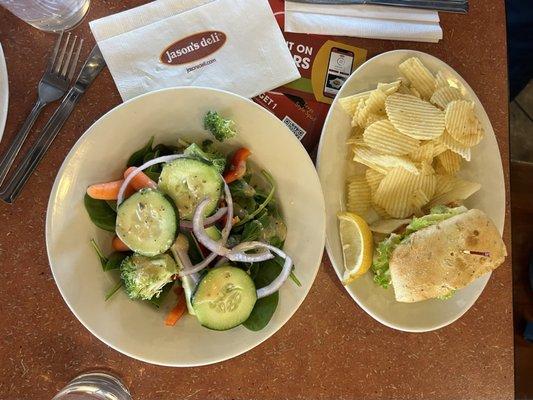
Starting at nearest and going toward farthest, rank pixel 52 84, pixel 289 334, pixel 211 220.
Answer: pixel 211 220, pixel 52 84, pixel 289 334

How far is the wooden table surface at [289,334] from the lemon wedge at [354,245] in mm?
110

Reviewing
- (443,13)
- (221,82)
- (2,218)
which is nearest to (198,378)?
(2,218)

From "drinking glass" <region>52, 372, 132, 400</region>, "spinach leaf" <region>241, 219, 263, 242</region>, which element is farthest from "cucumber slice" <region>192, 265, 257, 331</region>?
"drinking glass" <region>52, 372, 132, 400</region>

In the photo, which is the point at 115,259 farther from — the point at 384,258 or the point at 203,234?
the point at 384,258

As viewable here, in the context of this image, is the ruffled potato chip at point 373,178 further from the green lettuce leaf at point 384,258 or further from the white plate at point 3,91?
the white plate at point 3,91

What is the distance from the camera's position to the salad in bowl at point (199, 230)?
121 centimetres

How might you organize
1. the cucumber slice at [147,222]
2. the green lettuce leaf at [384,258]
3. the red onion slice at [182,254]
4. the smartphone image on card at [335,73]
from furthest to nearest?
the smartphone image on card at [335,73], the green lettuce leaf at [384,258], the red onion slice at [182,254], the cucumber slice at [147,222]

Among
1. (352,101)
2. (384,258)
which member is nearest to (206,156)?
(352,101)

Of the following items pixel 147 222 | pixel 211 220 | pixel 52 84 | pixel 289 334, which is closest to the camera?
pixel 147 222

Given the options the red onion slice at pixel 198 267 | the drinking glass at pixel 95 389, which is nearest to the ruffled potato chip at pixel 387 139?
the red onion slice at pixel 198 267

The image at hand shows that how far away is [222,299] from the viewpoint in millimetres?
1215

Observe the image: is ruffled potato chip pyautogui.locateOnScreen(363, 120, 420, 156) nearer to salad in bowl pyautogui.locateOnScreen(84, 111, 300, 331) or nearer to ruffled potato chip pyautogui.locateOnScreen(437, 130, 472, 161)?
ruffled potato chip pyautogui.locateOnScreen(437, 130, 472, 161)

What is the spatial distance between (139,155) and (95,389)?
22.2 inches

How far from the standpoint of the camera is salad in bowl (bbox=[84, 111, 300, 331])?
121cm
